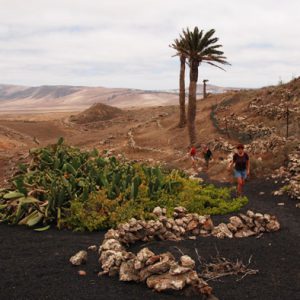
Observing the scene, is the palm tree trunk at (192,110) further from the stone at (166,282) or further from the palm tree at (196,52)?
the stone at (166,282)

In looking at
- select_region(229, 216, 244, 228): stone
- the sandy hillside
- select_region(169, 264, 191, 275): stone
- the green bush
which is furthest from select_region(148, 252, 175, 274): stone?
the sandy hillside

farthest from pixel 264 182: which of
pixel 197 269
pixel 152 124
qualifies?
pixel 152 124

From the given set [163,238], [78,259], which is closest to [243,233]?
[163,238]

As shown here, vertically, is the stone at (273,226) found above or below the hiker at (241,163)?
below

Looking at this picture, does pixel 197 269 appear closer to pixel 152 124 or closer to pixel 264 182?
pixel 264 182

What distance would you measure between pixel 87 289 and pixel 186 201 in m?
5.57

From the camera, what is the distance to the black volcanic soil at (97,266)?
6.10 m

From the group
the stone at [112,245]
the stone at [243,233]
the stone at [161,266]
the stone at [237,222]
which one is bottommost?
the stone at [243,233]

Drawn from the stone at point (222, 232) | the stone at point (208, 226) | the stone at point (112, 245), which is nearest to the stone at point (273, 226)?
the stone at point (222, 232)

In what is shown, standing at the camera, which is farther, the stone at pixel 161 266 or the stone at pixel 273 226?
the stone at pixel 273 226

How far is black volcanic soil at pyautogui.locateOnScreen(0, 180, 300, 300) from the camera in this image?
6098mm

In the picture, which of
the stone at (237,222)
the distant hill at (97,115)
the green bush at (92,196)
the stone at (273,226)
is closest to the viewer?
the stone at (273,226)

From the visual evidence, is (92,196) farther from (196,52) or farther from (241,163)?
(196,52)

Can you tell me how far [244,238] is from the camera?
8883 millimetres
